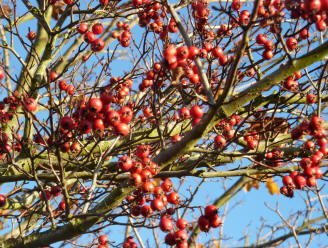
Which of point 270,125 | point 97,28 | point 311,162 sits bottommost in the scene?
point 311,162

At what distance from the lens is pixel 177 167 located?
3.62 m

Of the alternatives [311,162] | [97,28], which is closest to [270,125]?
[311,162]

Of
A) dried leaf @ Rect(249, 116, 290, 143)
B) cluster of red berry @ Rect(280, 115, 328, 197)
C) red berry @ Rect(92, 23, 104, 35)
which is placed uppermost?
red berry @ Rect(92, 23, 104, 35)

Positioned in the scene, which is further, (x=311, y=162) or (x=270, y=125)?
(x=270, y=125)

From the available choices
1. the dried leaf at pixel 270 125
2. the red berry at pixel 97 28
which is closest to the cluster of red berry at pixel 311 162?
the dried leaf at pixel 270 125

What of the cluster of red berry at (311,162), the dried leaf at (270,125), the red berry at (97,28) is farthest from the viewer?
the red berry at (97,28)

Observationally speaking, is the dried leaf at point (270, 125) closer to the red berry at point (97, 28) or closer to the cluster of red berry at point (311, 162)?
the cluster of red berry at point (311, 162)

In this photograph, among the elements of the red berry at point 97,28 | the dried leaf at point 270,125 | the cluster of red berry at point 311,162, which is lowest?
the cluster of red berry at point 311,162

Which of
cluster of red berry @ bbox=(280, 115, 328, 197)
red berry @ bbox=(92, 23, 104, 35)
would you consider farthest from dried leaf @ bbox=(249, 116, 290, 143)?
red berry @ bbox=(92, 23, 104, 35)

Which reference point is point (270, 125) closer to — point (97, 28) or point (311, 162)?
point (311, 162)

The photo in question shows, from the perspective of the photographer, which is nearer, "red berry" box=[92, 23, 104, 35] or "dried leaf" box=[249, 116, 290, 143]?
"dried leaf" box=[249, 116, 290, 143]

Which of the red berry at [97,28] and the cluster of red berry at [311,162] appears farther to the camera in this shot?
the red berry at [97,28]

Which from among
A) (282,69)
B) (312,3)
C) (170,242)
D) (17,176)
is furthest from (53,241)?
(312,3)

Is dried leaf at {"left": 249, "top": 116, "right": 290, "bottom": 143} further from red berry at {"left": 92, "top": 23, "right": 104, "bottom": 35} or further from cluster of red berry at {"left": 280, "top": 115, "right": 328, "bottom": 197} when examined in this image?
red berry at {"left": 92, "top": 23, "right": 104, "bottom": 35}
